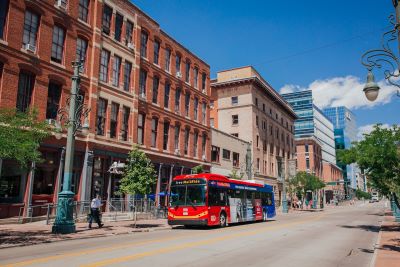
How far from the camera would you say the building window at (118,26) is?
31036 mm

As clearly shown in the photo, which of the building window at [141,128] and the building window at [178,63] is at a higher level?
the building window at [178,63]

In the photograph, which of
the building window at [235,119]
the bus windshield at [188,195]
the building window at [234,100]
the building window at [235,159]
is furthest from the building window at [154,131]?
A: the building window at [234,100]

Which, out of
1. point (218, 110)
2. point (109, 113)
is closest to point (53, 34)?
point (109, 113)

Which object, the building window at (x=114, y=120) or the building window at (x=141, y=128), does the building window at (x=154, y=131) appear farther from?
the building window at (x=114, y=120)

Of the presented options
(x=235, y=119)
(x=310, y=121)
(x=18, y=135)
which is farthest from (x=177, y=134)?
(x=310, y=121)

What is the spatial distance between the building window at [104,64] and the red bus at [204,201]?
1123 centimetres

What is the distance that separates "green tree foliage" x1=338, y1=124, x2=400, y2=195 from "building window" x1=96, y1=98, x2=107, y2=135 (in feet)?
57.2

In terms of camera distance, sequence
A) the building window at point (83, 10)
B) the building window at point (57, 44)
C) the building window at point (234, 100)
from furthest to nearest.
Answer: the building window at point (234, 100), the building window at point (83, 10), the building window at point (57, 44)

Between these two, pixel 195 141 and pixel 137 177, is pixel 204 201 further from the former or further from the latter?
pixel 195 141

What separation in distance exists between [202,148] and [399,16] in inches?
1401

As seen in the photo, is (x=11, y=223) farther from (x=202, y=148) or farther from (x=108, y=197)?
(x=202, y=148)

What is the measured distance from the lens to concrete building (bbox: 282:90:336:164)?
5344 inches

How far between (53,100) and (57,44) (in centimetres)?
394

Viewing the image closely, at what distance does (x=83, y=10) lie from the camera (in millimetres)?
27781
